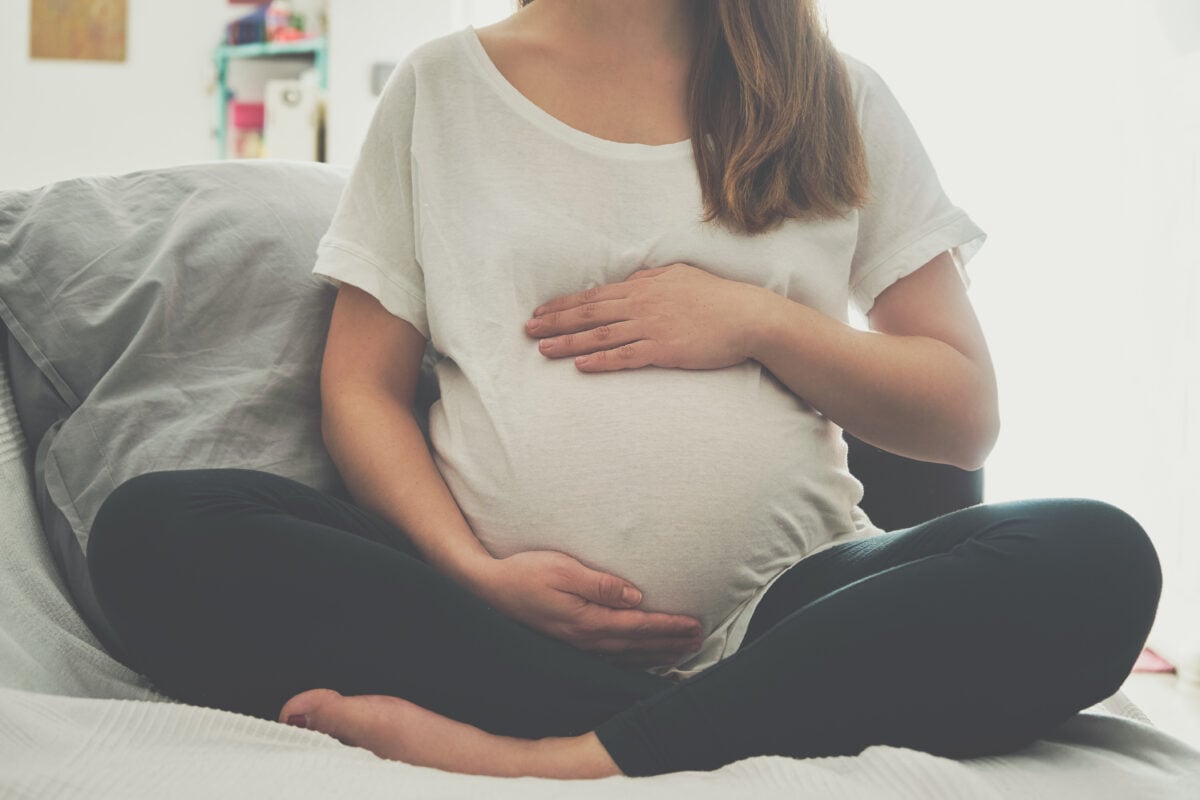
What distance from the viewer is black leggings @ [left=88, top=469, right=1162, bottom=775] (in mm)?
655

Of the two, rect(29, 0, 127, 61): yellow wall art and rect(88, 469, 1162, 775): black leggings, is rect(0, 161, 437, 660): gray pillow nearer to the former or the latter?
rect(88, 469, 1162, 775): black leggings

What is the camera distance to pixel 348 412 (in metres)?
0.91

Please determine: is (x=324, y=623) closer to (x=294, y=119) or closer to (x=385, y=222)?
(x=385, y=222)

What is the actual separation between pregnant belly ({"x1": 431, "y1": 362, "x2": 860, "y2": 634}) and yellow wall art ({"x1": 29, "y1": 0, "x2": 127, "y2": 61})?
3310 millimetres

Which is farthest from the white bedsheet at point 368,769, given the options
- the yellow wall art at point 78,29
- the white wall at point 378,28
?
the yellow wall art at point 78,29

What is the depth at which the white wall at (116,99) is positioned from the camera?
141 inches

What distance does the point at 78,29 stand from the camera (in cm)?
362

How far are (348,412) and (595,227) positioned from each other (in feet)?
0.82

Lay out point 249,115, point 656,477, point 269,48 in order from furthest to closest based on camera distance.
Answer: point 249,115, point 269,48, point 656,477

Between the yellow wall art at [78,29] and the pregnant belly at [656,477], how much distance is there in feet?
10.9

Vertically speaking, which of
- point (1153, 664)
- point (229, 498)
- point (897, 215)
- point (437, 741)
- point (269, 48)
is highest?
point (269, 48)

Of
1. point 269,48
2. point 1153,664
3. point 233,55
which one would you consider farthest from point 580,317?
point 233,55

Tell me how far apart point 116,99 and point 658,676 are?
349cm

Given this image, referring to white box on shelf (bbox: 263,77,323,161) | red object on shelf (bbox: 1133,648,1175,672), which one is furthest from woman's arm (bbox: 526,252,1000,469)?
white box on shelf (bbox: 263,77,323,161)
